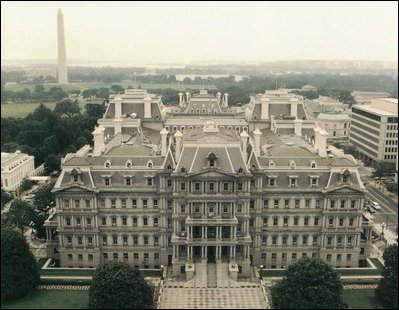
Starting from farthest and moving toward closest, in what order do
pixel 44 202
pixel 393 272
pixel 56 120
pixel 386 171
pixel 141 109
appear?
1. pixel 56 120
2. pixel 386 171
3. pixel 141 109
4. pixel 44 202
5. pixel 393 272

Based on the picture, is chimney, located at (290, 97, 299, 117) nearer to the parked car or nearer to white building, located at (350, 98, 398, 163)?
the parked car

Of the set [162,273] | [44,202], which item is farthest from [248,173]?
[44,202]

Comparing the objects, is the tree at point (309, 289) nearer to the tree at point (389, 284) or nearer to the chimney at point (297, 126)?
the tree at point (389, 284)

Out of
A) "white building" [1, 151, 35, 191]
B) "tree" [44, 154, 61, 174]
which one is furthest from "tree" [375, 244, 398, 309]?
"tree" [44, 154, 61, 174]

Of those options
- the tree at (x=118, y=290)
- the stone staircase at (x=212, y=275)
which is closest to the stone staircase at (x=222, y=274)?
the stone staircase at (x=212, y=275)

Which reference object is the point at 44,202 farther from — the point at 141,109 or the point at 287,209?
the point at 287,209

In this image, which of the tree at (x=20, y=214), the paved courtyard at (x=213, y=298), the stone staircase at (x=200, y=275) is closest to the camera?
the paved courtyard at (x=213, y=298)

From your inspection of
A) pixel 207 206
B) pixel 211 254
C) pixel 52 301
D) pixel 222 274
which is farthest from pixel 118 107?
pixel 52 301
